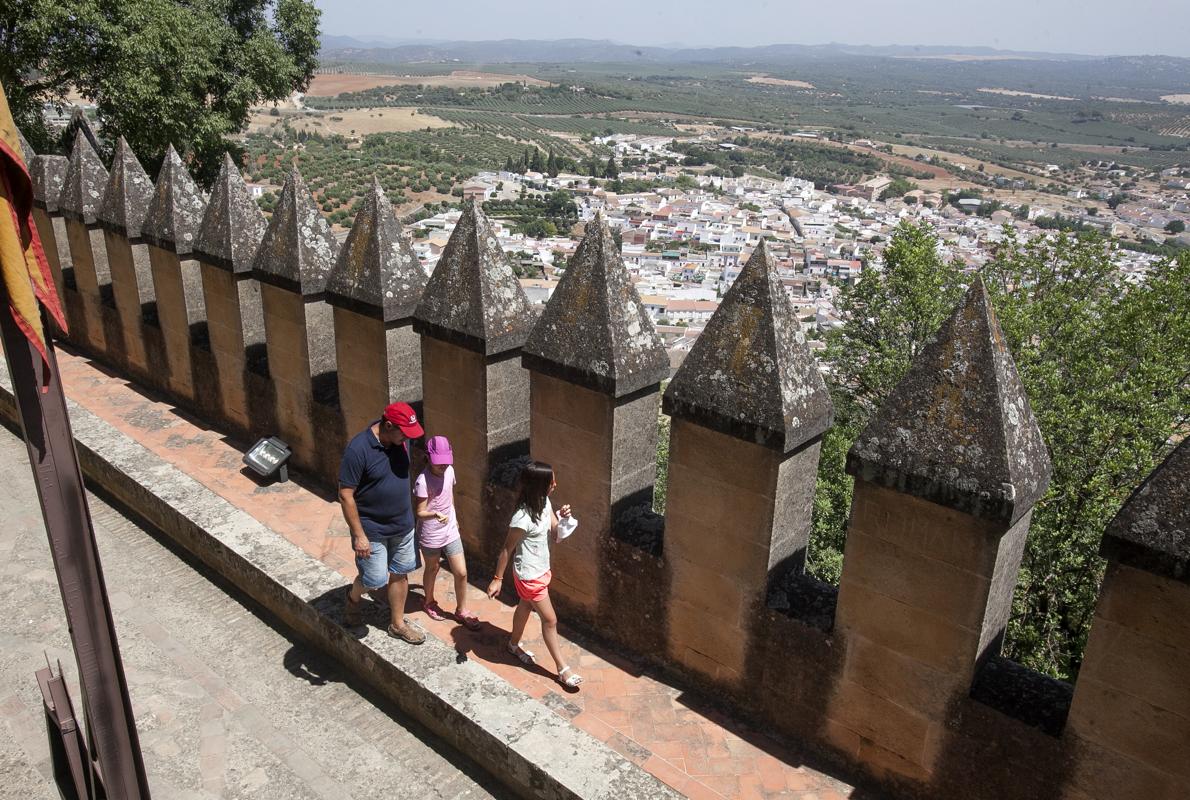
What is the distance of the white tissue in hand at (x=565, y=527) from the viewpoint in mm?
4852

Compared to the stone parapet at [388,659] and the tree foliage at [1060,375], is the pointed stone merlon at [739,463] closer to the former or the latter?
the stone parapet at [388,659]

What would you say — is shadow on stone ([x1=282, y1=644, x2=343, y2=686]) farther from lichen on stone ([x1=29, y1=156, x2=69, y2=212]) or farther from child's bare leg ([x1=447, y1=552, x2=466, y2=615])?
lichen on stone ([x1=29, y1=156, x2=69, y2=212])

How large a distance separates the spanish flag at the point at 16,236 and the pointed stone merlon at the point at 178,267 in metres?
6.02

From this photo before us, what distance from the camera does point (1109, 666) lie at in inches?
135

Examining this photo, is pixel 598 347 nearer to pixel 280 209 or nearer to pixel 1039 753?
pixel 1039 753

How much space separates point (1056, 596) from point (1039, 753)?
7802 millimetres

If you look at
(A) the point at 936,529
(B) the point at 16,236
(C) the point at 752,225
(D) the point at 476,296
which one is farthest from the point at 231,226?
(C) the point at 752,225

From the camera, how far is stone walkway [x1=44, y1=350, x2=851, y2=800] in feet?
14.1

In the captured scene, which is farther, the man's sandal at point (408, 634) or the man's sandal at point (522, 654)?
the man's sandal at point (522, 654)

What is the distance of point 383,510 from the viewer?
489 centimetres

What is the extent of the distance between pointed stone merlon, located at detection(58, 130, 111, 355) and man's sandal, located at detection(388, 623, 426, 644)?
608 centimetres

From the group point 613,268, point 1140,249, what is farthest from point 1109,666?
point 1140,249

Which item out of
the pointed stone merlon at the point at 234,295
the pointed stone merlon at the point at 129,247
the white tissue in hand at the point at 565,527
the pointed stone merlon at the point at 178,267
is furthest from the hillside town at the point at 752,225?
the white tissue in hand at the point at 565,527

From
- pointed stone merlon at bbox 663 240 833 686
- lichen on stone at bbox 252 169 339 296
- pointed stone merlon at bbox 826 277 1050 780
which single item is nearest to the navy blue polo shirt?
pointed stone merlon at bbox 663 240 833 686
